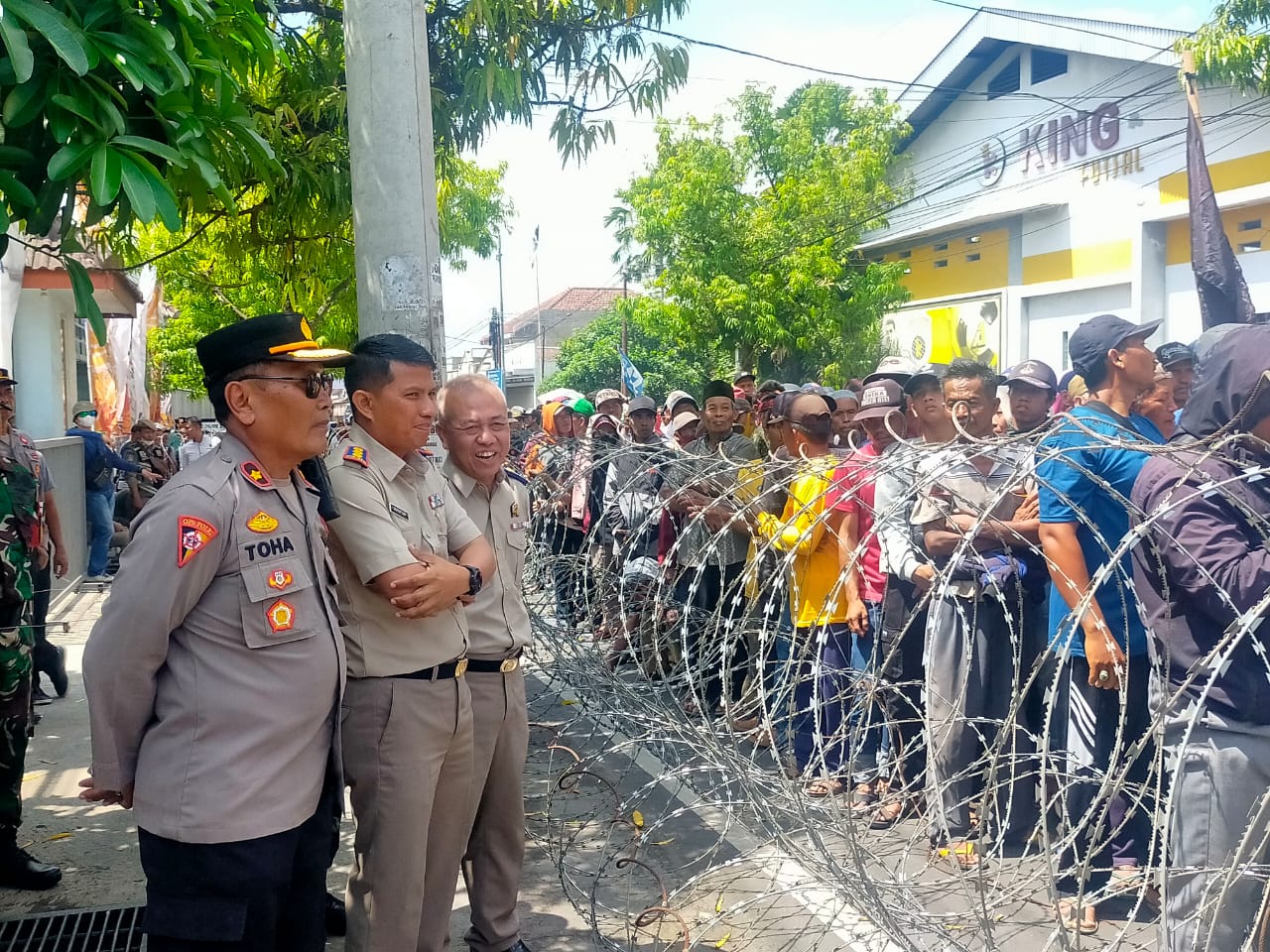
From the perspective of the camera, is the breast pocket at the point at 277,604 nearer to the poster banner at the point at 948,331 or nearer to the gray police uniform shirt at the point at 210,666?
the gray police uniform shirt at the point at 210,666

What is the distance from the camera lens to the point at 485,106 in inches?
227

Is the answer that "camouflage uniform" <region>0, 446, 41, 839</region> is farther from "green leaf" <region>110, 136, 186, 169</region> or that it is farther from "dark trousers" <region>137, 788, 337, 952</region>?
"green leaf" <region>110, 136, 186, 169</region>

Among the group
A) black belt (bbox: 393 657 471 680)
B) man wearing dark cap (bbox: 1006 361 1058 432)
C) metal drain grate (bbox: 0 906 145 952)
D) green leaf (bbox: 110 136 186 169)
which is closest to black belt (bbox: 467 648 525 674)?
black belt (bbox: 393 657 471 680)

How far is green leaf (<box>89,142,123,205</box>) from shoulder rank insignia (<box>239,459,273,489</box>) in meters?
0.61

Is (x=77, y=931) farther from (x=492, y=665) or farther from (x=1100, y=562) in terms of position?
(x=1100, y=562)

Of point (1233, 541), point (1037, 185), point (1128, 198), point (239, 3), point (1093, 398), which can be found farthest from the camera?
point (1037, 185)

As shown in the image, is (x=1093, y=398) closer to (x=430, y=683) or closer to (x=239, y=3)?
(x=430, y=683)

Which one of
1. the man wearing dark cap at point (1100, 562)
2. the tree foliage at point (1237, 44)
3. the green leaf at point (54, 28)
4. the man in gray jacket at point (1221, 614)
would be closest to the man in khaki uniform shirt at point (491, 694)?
the green leaf at point (54, 28)

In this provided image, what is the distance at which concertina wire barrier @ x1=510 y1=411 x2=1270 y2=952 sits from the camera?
7.50ft

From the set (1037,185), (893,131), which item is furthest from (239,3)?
(893,131)

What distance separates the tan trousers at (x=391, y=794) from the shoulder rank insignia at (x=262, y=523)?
59 cm

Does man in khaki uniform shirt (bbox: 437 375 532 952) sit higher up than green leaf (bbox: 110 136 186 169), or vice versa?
green leaf (bbox: 110 136 186 169)

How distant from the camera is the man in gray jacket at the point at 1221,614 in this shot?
2357 mm

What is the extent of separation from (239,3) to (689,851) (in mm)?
3342
